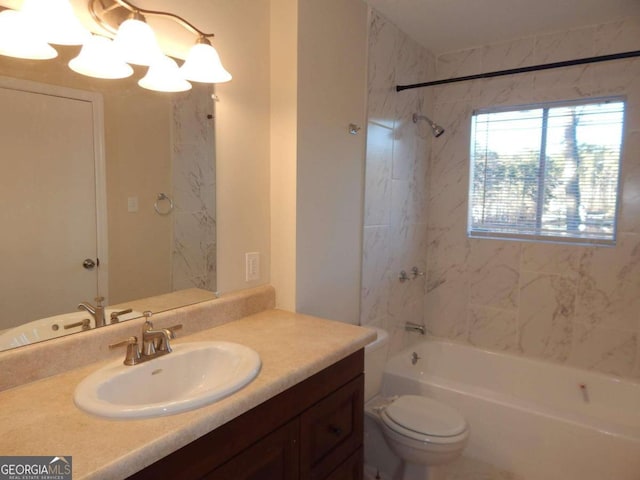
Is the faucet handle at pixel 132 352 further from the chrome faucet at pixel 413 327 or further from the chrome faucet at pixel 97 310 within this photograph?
the chrome faucet at pixel 413 327

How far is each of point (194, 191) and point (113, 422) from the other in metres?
0.87

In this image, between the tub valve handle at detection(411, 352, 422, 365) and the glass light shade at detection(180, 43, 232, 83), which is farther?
the tub valve handle at detection(411, 352, 422, 365)

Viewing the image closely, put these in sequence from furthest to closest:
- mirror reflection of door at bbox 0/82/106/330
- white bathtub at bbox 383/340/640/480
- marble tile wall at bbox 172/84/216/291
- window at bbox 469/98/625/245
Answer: window at bbox 469/98/625/245 → white bathtub at bbox 383/340/640/480 → marble tile wall at bbox 172/84/216/291 → mirror reflection of door at bbox 0/82/106/330

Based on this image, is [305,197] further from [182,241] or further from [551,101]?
[551,101]

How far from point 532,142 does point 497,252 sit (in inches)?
29.2

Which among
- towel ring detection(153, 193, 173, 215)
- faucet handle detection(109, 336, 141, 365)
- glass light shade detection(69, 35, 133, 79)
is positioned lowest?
faucet handle detection(109, 336, 141, 365)

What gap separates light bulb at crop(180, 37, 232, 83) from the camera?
52.0 inches

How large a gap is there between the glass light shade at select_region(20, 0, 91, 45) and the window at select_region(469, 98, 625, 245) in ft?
7.97

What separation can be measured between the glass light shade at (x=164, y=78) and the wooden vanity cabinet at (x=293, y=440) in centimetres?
106

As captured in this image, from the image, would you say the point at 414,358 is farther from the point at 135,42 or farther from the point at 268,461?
the point at 135,42

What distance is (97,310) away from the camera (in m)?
1.23

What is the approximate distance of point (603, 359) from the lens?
243 cm

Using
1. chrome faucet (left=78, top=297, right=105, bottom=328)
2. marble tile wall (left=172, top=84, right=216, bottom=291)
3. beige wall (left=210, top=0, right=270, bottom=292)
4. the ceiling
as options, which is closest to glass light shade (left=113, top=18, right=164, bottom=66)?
marble tile wall (left=172, top=84, right=216, bottom=291)

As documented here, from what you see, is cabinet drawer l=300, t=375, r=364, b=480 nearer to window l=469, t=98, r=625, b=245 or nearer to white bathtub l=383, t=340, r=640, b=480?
white bathtub l=383, t=340, r=640, b=480
